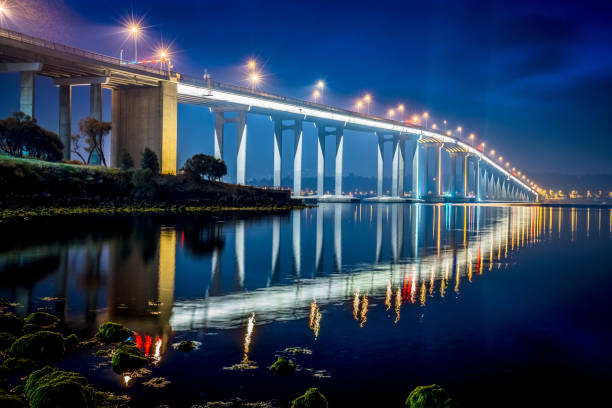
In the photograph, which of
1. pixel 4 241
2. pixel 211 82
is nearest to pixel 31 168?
pixel 4 241

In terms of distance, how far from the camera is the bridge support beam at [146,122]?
57031mm

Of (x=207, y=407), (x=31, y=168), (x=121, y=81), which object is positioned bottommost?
(x=207, y=407)

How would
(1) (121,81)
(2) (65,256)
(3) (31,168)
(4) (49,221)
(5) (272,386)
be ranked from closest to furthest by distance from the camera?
(5) (272,386) → (2) (65,256) → (4) (49,221) → (3) (31,168) → (1) (121,81)

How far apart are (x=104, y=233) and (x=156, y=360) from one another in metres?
20.6

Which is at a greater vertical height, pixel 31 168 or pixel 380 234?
pixel 31 168

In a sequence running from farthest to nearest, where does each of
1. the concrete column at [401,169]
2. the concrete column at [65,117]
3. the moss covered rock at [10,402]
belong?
the concrete column at [401,169]
the concrete column at [65,117]
the moss covered rock at [10,402]

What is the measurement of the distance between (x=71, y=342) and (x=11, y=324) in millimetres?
1508

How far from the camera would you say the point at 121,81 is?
54.8 m

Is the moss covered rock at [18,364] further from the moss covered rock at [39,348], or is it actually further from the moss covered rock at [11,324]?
the moss covered rock at [11,324]

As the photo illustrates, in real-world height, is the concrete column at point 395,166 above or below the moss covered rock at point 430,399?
above

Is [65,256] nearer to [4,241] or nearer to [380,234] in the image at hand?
[4,241]

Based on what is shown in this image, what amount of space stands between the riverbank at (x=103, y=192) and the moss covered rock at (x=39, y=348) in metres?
27.3

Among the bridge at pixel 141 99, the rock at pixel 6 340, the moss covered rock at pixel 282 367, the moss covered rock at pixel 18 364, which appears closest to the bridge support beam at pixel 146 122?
the bridge at pixel 141 99

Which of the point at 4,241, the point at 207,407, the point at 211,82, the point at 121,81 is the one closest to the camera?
the point at 207,407
